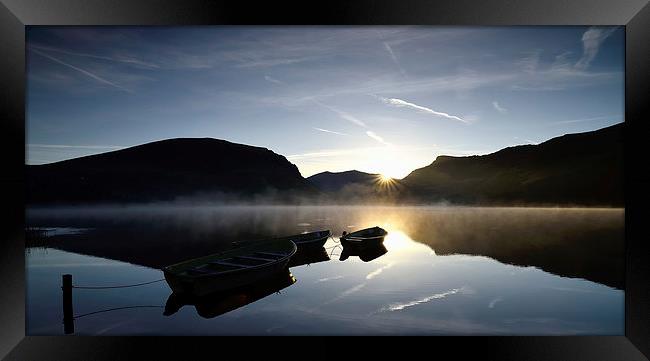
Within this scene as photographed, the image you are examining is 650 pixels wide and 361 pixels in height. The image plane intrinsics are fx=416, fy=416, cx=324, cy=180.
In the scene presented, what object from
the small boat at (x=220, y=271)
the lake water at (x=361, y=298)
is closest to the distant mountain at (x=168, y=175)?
the lake water at (x=361, y=298)

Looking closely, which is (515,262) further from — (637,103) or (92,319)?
(92,319)

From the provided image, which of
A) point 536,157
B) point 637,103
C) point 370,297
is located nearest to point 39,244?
point 370,297

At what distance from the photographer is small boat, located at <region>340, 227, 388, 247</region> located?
672 inches

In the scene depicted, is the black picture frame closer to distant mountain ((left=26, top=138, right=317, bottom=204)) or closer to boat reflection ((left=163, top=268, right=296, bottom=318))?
boat reflection ((left=163, top=268, right=296, bottom=318))

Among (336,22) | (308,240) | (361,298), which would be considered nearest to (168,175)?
(308,240)

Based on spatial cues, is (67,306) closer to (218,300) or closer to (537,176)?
(218,300)

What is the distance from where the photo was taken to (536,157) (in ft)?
407

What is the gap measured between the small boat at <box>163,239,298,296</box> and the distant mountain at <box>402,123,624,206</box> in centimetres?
9828

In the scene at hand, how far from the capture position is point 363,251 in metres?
17.9

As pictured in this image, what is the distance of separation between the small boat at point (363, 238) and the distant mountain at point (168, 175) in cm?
7375

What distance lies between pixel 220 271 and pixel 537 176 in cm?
12045

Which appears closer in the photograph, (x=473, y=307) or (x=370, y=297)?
(x=473, y=307)

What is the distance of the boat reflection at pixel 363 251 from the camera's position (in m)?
17.2

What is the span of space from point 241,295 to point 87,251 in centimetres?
1321
